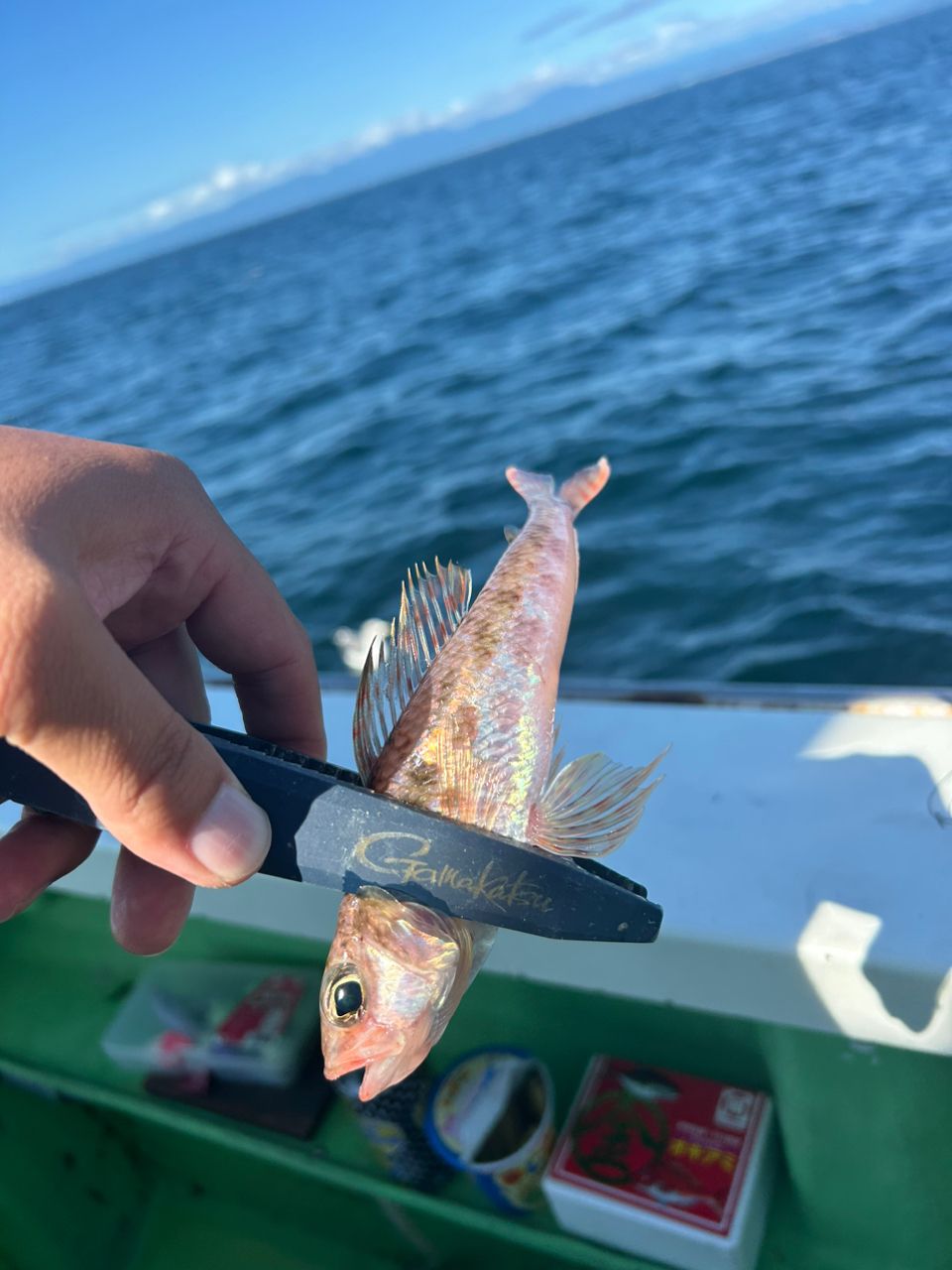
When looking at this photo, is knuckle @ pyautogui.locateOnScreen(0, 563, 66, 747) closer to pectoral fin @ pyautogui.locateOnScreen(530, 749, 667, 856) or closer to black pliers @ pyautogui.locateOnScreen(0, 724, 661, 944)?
black pliers @ pyautogui.locateOnScreen(0, 724, 661, 944)

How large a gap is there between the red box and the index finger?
1089 mm

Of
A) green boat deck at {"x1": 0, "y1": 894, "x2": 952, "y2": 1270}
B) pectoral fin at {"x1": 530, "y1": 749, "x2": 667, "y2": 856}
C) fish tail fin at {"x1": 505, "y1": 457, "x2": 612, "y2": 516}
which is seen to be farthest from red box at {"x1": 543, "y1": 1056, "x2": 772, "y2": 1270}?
fish tail fin at {"x1": 505, "y1": 457, "x2": 612, "y2": 516}

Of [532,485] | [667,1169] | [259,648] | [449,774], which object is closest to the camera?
[449,774]

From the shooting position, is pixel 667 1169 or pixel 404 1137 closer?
pixel 667 1169

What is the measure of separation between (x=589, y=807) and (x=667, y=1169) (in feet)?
3.12

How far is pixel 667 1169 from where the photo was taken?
6.46 feet

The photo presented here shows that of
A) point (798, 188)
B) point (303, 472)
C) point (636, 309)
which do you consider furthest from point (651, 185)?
point (303, 472)

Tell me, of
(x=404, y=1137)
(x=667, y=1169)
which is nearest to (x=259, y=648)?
(x=404, y=1137)

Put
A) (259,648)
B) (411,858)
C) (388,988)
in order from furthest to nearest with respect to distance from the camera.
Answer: (259,648) → (388,988) → (411,858)

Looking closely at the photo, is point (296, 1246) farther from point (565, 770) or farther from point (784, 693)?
point (784, 693)

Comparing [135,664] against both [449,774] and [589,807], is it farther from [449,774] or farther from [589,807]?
[589,807]

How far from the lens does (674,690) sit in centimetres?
253

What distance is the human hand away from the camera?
1018mm

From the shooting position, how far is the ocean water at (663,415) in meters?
6.47
